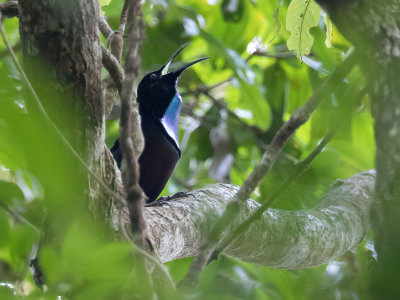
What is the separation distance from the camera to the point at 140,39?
124cm

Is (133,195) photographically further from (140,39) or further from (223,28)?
(223,28)

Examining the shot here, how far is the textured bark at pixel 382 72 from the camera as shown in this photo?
1052mm

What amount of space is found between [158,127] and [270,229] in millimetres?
1192

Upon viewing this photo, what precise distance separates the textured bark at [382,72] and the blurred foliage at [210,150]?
0.12 metres

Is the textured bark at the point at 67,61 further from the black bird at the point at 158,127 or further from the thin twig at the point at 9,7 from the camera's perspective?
the black bird at the point at 158,127

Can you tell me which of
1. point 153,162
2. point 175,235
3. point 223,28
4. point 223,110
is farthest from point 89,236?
point 223,110

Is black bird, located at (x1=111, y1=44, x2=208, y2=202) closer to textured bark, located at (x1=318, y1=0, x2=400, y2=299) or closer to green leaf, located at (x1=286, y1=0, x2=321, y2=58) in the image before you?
green leaf, located at (x1=286, y1=0, x2=321, y2=58)

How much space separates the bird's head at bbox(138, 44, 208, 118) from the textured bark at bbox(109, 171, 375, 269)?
1.20 metres

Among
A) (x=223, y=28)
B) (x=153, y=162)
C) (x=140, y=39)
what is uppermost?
(x=140, y=39)

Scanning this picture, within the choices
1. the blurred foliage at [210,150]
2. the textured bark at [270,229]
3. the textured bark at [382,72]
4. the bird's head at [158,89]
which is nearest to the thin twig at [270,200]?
the blurred foliage at [210,150]

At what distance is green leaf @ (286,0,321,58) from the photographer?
6.72 feet

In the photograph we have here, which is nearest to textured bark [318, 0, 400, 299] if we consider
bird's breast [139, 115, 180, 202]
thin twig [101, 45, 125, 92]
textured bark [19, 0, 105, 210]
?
textured bark [19, 0, 105, 210]

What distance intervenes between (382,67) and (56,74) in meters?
0.82

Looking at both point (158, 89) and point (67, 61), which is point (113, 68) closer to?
point (67, 61)
